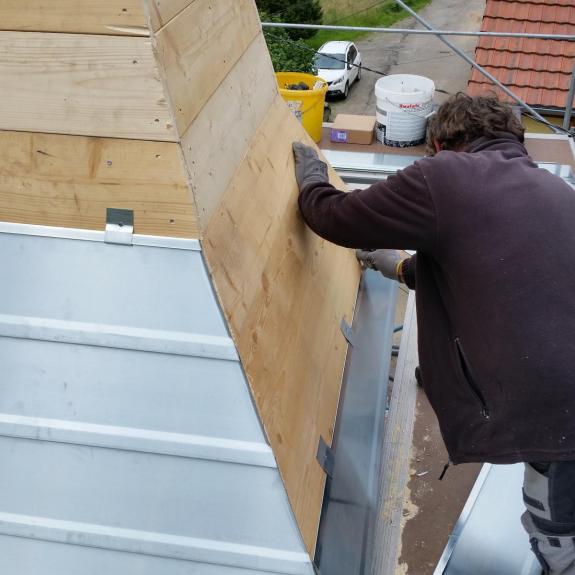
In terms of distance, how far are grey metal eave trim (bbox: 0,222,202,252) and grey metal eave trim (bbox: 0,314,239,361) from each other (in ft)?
0.83

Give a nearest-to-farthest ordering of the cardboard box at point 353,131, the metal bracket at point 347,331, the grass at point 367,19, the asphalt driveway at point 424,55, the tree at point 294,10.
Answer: the metal bracket at point 347,331, the cardboard box at point 353,131, the asphalt driveway at point 424,55, the tree at point 294,10, the grass at point 367,19

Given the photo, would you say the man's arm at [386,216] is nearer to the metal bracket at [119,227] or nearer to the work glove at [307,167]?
the work glove at [307,167]

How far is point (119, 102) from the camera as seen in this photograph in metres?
1.84

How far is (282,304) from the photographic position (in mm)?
2406

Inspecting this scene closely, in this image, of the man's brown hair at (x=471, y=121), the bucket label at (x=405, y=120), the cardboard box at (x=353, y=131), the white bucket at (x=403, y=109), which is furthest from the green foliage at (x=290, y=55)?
the man's brown hair at (x=471, y=121)

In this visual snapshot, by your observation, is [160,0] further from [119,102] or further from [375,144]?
[375,144]

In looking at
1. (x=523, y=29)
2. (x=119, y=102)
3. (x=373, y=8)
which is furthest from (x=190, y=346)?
(x=373, y=8)

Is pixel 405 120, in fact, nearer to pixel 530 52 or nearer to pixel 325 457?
pixel 325 457

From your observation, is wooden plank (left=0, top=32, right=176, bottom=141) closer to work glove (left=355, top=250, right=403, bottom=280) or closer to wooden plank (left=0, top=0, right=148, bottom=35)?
wooden plank (left=0, top=0, right=148, bottom=35)

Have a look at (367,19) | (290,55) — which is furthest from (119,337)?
(367,19)

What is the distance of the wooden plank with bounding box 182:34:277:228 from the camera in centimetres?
196

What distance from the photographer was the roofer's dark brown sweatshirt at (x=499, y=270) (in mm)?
2023

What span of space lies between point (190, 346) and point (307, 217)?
32.7 inches

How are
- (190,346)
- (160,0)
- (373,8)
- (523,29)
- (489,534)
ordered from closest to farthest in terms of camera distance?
(160,0) < (190,346) < (489,534) < (523,29) < (373,8)
